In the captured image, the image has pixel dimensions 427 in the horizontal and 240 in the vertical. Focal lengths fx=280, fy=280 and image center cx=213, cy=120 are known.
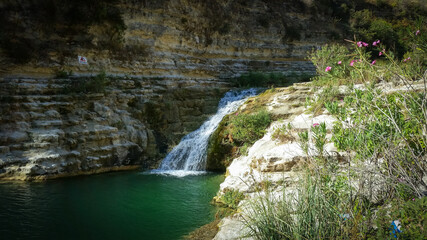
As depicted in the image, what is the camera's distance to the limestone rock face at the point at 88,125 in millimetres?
8266

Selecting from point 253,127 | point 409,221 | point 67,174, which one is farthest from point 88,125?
point 409,221

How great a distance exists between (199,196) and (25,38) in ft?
30.9

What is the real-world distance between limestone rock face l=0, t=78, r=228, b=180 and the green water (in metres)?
0.77

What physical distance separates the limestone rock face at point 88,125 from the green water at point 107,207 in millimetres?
769

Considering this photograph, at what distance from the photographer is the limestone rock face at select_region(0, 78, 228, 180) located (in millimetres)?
8266

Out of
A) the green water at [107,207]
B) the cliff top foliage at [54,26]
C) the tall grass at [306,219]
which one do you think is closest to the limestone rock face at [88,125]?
the green water at [107,207]

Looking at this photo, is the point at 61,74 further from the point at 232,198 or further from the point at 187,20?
the point at 232,198

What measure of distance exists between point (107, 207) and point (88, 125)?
14.0 feet

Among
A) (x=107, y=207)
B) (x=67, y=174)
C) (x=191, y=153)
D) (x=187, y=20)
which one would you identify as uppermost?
(x=187, y=20)

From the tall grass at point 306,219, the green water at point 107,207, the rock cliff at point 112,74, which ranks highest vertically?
the rock cliff at point 112,74

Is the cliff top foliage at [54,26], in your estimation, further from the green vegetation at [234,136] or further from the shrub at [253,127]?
the shrub at [253,127]

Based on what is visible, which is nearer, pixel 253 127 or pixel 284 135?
pixel 284 135

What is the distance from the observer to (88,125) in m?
9.46

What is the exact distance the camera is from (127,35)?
12.8 metres
